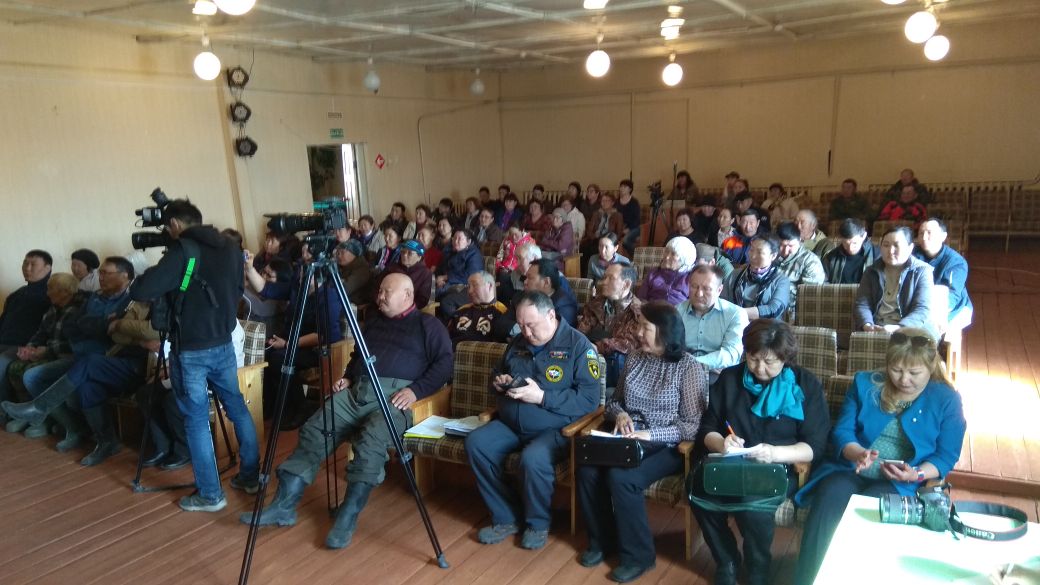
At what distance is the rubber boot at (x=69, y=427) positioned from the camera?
15.1 ft

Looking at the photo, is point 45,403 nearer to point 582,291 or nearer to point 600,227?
point 582,291

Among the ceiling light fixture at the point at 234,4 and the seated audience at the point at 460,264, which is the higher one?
the ceiling light fixture at the point at 234,4

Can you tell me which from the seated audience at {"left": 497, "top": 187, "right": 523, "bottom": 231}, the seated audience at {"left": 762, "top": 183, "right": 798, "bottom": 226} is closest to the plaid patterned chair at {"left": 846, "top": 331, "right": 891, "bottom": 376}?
the seated audience at {"left": 762, "top": 183, "right": 798, "bottom": 226}

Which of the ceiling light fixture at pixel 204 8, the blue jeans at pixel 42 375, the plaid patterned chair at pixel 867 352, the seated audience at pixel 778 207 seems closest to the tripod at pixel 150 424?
the blue jeans at pixel 42 375

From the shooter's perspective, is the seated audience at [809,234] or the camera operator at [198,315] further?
the seated audience at [809,234]

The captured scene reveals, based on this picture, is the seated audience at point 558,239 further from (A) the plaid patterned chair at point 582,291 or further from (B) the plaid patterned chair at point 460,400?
(B) the plaid patterned chair at point 460,400

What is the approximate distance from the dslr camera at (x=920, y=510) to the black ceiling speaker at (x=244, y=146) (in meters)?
7.82

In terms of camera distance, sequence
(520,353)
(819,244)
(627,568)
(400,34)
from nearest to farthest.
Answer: (627,568), (520,353), (819,244), (400,34)

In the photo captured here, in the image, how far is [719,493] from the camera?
2.69 meters

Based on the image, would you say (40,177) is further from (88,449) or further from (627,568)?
(627,568)

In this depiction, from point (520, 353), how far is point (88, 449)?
292cm

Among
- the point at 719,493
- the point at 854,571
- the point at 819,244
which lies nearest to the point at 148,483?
the point at 719,493

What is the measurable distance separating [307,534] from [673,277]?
103 inches

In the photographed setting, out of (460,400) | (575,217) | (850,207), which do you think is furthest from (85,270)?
(850,207)
